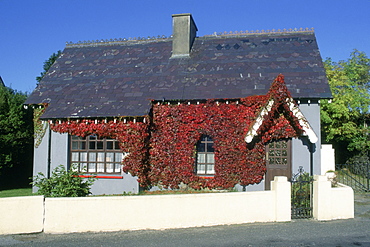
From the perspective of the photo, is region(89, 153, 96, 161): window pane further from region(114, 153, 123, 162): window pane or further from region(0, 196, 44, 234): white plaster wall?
region(0, 196, 44, 234): white plaster wall

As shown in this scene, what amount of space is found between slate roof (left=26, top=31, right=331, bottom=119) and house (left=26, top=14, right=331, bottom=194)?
0.15 ft

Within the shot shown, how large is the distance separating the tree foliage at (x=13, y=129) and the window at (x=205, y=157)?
→ 25.0ft

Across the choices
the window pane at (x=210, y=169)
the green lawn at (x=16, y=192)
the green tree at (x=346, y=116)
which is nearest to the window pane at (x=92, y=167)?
the green lawn at (x=16, y=192)

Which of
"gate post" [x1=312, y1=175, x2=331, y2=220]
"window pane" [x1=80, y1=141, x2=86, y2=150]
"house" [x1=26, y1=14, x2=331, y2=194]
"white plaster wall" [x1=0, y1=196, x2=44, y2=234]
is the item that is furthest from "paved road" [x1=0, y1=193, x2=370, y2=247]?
"window pane" [x1=80, y1=141, x2=86, y2=150]

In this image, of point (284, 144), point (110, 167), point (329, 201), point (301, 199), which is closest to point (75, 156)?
point (110, 167)

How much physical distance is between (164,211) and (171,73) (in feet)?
26.1

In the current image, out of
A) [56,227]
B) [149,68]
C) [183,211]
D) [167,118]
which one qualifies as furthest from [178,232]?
[149,68]

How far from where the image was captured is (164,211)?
883 cm

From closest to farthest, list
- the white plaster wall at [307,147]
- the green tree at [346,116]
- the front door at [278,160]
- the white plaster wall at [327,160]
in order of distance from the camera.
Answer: the white plaster wall at [307,147]
the front door at [278,160]
the white plaster wall at [327,160]
the green tree at [346,116]

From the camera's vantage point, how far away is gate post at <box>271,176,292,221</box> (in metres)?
9.27

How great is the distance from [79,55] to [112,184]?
7.38 m

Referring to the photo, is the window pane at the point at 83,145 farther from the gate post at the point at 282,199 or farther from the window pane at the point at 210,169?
the gate post at the point at 282,199

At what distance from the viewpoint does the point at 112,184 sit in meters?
13.8

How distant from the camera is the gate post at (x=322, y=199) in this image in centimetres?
945
